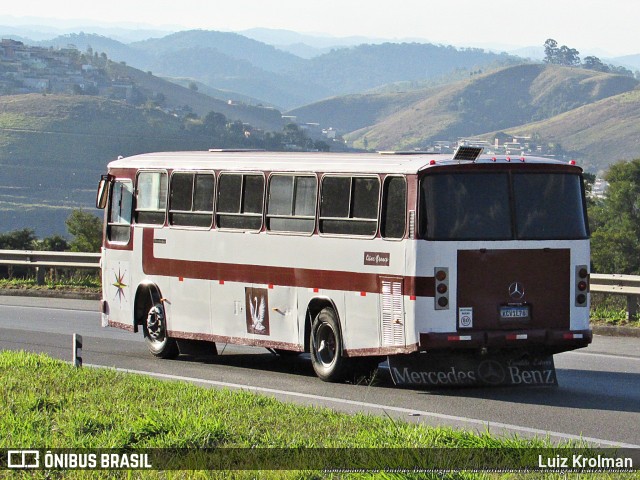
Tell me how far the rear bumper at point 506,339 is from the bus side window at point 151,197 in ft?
17.9

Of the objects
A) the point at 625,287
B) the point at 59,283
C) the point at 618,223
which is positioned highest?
the point at 618,223

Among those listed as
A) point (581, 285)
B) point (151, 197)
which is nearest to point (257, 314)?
point (151, 197)

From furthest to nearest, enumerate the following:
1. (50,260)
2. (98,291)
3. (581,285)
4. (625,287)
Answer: (50,260) < (98,291) < (625,287) < (581,285)

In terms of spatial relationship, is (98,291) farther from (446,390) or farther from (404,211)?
(404,211)

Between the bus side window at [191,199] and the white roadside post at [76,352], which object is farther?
the bus side window at [191,199]

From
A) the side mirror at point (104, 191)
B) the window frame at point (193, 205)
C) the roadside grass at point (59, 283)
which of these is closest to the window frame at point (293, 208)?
the window frame at point (193, 205)

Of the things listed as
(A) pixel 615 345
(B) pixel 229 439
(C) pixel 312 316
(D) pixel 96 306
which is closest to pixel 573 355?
(A) pixel 615 345

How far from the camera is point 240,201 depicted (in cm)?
1566

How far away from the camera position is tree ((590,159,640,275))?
8088 centimetres

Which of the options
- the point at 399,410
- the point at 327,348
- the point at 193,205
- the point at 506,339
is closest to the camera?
the point at 399,410

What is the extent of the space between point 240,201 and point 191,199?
3.55ft

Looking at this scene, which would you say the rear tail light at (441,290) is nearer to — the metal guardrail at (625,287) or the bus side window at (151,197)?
the bus side window at (151,197)

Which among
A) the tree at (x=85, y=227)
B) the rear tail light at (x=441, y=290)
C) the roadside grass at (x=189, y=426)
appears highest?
the tree at (x=85, y=227)

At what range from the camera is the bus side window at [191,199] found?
638 inches
